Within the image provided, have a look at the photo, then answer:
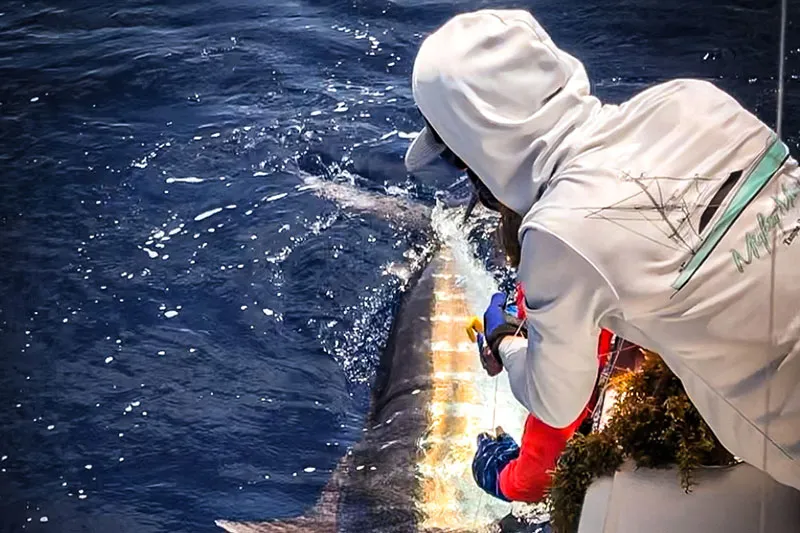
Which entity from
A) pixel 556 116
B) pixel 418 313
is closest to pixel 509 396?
pixel 418 313

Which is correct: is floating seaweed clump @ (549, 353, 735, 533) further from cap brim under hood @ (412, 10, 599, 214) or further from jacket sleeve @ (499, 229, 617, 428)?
cap brim under hood @ (412, 10, 599, 214)

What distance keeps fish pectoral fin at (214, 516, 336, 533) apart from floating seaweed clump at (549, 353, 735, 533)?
139 cm

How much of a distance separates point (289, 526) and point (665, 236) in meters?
2.03

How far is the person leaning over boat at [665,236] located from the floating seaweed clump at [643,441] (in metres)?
0.13

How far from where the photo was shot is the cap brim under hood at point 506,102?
6.48 feet

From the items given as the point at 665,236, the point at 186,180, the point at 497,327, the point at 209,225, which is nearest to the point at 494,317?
the point at 497,327

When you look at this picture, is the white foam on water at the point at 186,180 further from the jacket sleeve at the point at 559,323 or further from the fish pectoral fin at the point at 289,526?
Answer: the jacket sleeve at the point at 559,323

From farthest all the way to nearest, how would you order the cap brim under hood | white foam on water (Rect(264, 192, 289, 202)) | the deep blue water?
1. white foam on water (Rect(264, 192, 289, 202))
2. the deep blue water
3. the cap brim under hood

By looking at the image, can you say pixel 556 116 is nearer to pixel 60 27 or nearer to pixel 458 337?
pixel 458 337

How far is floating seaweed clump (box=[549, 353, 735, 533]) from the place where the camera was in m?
2.02

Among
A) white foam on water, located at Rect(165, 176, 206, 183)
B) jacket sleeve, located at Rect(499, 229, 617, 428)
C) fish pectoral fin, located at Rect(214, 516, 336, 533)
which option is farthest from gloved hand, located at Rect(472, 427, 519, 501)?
white foam on water, located at Rect(165, 176, 206, 183)

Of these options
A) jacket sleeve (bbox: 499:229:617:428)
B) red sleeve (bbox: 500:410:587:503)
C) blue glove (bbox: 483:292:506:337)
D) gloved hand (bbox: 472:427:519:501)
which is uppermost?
jacket sleeve (bbox: 499:229:617:428)

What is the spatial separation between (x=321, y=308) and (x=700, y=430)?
274 centimetres

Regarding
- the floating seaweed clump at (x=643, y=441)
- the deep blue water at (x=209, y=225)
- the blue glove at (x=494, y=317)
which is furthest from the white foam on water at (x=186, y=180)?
the floating seaweed clump at (x=643, y=441)
